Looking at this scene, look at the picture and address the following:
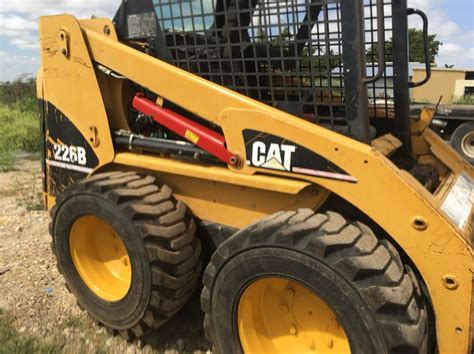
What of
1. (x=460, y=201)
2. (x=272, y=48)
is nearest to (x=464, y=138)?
(x=460, y=201)

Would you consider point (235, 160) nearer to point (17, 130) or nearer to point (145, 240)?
point (145, 240)

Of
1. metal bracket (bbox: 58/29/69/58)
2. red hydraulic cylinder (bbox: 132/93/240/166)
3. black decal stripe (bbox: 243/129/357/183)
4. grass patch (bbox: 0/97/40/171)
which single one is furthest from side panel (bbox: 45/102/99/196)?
grass patch (bbox: 0/97/40/171)

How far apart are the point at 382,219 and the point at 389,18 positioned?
154 centimetres

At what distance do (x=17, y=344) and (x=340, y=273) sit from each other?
2.04 m

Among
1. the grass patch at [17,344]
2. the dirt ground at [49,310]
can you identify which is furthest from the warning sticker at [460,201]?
the grass patch at [17,344]

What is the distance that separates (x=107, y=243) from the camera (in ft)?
10.7

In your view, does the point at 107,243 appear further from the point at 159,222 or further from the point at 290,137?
the point at 290,137

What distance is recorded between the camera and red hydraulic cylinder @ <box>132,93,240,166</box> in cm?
259

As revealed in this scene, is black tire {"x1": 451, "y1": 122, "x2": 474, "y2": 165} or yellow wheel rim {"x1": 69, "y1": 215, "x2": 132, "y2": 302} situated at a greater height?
yellow wheel rim {"x1": 69, "y1": 215, "x2": 132, "y2": 302}

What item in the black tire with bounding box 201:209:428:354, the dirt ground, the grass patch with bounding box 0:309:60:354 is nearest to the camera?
the black tire with bounding box 201:209:428:354

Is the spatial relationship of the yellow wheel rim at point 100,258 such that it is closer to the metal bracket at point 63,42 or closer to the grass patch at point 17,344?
the grass patch at point 17,344

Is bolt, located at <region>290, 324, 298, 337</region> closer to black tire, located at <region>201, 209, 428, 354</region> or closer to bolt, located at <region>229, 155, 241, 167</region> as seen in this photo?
black tire, located at <region>201, 209, 428, 354</region>

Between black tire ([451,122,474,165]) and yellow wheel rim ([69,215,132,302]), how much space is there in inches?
327

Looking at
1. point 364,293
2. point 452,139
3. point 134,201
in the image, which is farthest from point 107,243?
point 452,139
